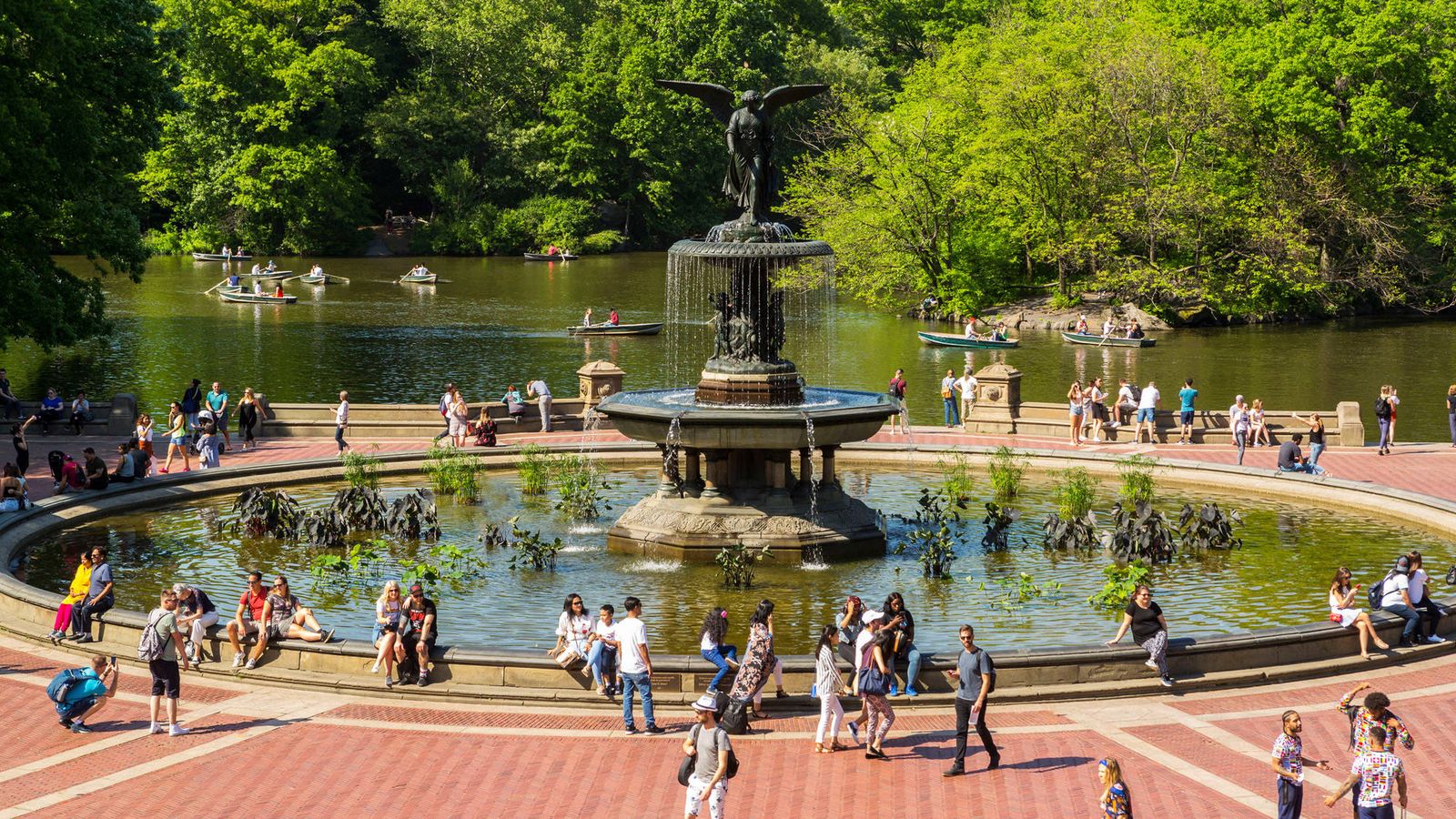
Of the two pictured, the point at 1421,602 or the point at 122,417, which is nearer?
the point at 1421,602

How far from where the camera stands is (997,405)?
39.5 m

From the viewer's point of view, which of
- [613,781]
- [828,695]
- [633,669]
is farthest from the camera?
[633,669]

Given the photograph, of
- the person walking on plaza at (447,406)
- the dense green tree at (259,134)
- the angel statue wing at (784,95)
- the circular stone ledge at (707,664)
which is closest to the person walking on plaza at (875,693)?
the circular stone ledge at (707,664)

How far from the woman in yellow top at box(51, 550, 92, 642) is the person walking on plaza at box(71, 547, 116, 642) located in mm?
72

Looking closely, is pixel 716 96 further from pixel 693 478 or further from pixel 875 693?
pixel 875 693

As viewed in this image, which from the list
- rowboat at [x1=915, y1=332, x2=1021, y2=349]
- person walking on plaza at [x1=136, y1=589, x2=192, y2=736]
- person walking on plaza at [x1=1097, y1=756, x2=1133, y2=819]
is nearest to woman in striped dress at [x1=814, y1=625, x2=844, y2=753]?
person walking on plaza at [x1=1097, y1=756, x2=1133, y2=819]

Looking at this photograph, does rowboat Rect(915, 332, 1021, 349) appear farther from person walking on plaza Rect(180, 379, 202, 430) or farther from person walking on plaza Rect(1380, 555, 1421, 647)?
person walking on plaza Rect(1380, 555, 1421, 647)

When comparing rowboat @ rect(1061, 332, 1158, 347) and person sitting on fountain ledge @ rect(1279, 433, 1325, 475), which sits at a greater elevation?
rowboat @ rect(1061, 332, 1158, 347)

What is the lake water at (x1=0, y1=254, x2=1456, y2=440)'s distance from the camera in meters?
51.8

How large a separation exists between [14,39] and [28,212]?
4169mm

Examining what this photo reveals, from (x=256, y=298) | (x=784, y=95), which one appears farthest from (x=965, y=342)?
(x=784, y=95)

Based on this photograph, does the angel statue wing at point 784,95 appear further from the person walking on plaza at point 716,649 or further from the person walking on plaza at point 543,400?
the person walking on plaza at point 543,400

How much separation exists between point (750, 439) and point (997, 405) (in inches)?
612

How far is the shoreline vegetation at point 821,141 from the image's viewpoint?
44.8 metres
